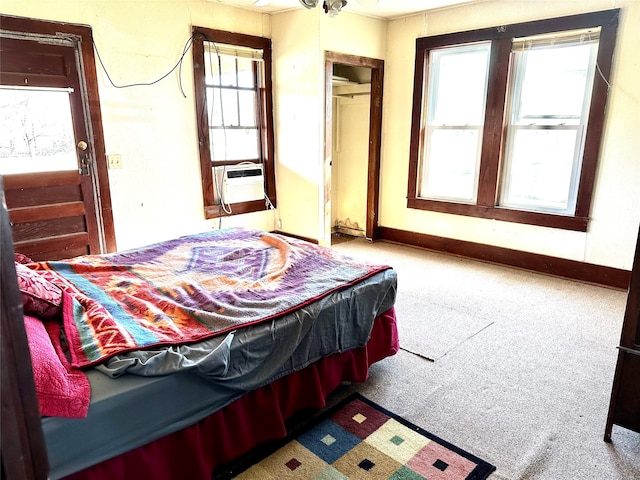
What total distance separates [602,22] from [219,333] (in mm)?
3889

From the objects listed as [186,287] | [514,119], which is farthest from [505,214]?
[186,287]

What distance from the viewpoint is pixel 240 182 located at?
4539 mm

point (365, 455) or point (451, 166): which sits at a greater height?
point (451, 166)

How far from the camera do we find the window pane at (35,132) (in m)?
3.14

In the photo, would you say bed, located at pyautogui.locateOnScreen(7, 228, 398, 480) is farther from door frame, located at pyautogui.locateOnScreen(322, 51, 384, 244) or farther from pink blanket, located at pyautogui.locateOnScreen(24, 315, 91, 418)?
door frame, located at pyautogui.locateOnScreen(322, 51, 384, 244)

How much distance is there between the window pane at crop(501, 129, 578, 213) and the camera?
389 centimetres

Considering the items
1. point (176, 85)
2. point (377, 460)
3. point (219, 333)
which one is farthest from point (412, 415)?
point (176, 85)

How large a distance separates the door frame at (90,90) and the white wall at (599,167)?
3.07 m

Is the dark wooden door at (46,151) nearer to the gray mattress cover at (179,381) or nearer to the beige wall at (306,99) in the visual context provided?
the beige wall at (306,99)

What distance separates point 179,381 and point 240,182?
10.6 feet

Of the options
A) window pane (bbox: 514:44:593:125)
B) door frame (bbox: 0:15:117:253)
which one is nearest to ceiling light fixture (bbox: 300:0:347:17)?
door frame (bbox: 0:15:117:253)

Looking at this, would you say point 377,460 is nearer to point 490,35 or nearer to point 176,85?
point 176,85

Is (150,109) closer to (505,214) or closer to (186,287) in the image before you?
(186,287)

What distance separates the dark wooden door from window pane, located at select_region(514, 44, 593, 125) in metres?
3.91
